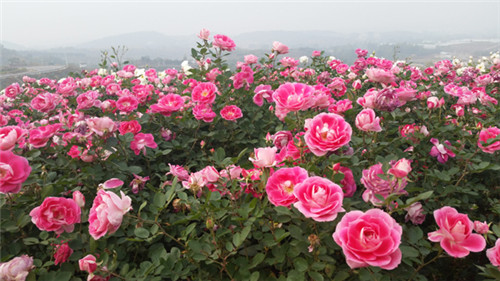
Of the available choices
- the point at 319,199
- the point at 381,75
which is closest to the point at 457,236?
the point at 319,199

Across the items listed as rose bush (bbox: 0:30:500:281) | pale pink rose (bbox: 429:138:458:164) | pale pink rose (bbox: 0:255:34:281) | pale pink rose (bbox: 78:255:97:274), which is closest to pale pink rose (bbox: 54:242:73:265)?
rose bush (bbox: 0:30:500:281)

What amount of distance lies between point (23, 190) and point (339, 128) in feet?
4.46

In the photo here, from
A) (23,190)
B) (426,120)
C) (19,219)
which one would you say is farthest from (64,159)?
(426,120)

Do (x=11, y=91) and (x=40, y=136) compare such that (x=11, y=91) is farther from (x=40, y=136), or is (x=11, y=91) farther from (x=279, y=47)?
(x=279, y=47)

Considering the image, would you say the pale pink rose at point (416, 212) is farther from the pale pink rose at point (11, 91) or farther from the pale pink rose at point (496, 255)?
the pale pink rose at point (11, 91)

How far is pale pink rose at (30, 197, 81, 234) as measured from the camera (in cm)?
109

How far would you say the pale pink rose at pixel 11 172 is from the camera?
102cm

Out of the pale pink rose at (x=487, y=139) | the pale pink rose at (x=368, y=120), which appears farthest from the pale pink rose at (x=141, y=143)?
the pale pink rose at (x=487, y=139)

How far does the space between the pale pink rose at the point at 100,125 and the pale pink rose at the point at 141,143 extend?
0.84ft

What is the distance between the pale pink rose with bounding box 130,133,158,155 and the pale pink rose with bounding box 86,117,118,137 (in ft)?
0.84

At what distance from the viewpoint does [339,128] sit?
1027 millimetres

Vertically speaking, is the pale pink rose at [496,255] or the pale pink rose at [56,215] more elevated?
the pale pink rose at [56,215]

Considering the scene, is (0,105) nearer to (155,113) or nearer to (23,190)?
(155,113)

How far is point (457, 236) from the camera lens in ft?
3.01
